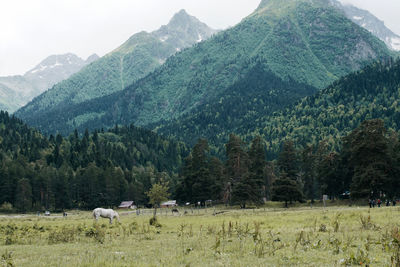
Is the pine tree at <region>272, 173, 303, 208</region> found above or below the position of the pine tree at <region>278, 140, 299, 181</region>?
below

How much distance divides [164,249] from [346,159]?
274 feet

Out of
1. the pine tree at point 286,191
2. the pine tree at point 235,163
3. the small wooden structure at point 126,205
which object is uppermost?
the pine tree at point 235,163

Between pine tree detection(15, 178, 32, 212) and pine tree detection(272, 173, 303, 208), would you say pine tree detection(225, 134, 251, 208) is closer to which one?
pine tree detection(272, 173, 303, 208)

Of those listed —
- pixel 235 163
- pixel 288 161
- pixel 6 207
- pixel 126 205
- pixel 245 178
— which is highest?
pixel 288 161

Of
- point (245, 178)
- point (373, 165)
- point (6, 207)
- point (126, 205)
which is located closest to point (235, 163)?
point (245, 178)

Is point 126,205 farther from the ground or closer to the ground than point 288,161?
closer to the ground

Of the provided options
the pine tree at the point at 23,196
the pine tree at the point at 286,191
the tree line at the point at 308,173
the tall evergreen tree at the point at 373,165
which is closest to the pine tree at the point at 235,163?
the tree line at the point at 308,173

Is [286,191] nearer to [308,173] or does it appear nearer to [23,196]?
[308,173]

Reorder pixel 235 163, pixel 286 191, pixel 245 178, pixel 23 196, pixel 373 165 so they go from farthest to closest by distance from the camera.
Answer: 1. pixel 23 196
2. pixel 235 163
3. pixel 245 178
4. pixel 286 191
5. pixel 373 165

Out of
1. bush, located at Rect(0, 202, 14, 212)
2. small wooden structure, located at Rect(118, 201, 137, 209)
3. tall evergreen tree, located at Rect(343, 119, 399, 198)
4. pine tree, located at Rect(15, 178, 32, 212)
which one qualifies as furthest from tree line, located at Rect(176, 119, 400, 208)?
bush, located at Rect(0, 202, 14, 212)

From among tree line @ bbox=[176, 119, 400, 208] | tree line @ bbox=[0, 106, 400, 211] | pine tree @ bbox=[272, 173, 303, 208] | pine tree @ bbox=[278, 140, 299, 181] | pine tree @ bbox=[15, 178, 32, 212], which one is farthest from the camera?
pine tree @ bbox=[15, 178, 32, 212]

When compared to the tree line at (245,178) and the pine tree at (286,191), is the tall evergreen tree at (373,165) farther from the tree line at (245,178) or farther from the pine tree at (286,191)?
the pine tree at (286,191)

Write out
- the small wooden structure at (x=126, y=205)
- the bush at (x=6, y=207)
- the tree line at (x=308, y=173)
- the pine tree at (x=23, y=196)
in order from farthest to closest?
the small wooden structure at (x=126, y=205), the bush at (x=6, y=207), the pine tree at (x=23, y=196), the tree line at (x=308, y=173)

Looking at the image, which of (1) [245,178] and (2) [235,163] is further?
(2) [235,163]
